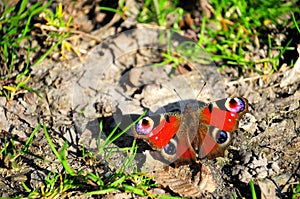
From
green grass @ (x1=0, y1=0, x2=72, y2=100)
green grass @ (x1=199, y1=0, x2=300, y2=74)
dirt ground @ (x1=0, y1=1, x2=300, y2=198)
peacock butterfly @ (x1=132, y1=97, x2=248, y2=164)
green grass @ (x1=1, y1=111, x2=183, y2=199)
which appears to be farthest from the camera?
green grass @ (x1=199, y1=0, x2=300, y2=74)

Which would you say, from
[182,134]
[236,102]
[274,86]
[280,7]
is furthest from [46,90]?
[280,7]

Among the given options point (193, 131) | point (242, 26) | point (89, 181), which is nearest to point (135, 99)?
point (193, 131)

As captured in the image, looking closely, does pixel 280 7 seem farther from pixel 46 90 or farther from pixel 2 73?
pixel 2 73

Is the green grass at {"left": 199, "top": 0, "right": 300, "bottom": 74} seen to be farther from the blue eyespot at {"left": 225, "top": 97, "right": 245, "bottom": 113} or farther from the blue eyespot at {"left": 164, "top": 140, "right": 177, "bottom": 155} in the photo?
the blue eyespot at {"left": 164, "top": 140, "right": 177, "bottom": 155}

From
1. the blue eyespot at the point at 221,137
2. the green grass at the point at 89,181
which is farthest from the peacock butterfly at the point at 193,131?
the green grass at the point at 89,181

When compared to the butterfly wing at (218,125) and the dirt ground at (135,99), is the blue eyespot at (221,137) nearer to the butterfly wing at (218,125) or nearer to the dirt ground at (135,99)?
the butterfly wing at (218,125)

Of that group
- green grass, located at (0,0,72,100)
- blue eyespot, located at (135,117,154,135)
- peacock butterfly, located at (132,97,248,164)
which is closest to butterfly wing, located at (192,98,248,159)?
peacock butterfly, located at (132,97,248,164)

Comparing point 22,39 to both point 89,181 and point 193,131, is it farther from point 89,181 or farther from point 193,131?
point 193,131
